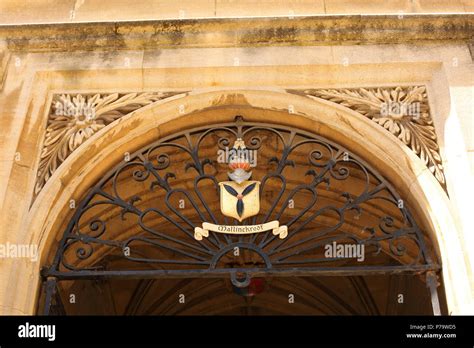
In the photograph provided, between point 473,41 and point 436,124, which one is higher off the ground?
point 473,41

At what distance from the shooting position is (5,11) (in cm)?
826

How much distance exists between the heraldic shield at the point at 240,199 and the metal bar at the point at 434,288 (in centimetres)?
142

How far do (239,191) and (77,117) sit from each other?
1.48 m

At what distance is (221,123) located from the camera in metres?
7.85

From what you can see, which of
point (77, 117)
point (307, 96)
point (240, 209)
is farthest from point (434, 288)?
point (77, 117)

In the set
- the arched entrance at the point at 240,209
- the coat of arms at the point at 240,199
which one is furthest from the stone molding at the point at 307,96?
the coat of arms at the point at 240,199

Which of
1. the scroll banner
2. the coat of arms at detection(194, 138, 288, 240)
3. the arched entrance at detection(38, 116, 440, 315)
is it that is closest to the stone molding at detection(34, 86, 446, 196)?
the arched entrance at detection(38, 116, 440, 315)

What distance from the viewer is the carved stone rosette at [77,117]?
7.32 m

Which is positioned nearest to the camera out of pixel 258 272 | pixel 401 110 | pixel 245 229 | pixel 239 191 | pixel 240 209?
pixel 258 272

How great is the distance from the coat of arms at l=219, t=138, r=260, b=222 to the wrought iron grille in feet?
0.31

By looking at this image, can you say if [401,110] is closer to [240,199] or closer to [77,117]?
[240,199]

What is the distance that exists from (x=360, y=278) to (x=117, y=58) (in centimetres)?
585
